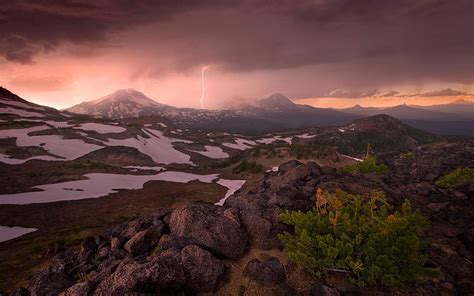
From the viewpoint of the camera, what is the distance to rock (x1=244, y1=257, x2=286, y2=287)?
1190 cm

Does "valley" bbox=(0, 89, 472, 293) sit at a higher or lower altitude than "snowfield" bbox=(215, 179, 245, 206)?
higher

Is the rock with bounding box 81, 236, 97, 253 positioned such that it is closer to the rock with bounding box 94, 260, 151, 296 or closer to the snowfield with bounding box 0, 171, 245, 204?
the rock with bounding box 94, 260, 151, 296

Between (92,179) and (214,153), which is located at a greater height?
(92,179)

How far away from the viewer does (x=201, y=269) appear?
11.6m

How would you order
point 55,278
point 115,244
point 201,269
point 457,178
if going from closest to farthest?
point 201,269
point 55,278
point 115,244
point 457,178

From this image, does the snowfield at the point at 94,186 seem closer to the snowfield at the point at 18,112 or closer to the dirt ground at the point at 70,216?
the dirt ground at the point at 70,216

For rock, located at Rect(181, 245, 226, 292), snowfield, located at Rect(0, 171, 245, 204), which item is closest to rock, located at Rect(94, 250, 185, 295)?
rock, located at Rect(181, 245, 226, 292)

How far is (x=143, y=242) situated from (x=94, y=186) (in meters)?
39.8

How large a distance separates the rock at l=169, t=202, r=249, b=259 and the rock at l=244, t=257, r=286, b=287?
112cm

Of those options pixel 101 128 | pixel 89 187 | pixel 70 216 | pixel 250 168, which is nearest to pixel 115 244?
pixel 70 216

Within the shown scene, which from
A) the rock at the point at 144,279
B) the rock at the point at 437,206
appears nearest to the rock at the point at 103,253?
the rock at the point at 144,279

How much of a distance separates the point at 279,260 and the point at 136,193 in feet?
128

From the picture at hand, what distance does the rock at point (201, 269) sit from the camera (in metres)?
11.4

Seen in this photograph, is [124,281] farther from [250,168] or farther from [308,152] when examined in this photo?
[308,152]
